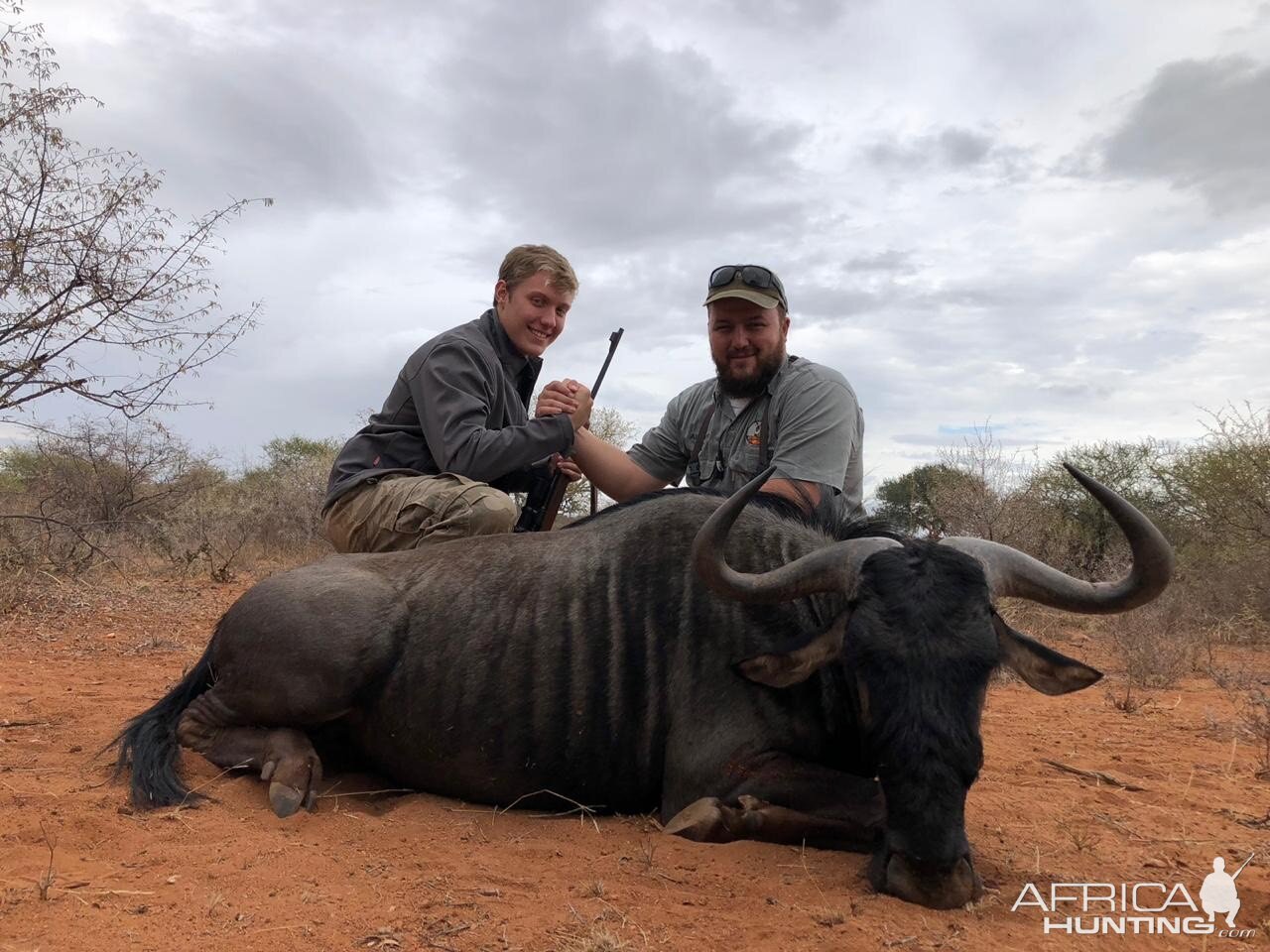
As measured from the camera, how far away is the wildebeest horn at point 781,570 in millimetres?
3029

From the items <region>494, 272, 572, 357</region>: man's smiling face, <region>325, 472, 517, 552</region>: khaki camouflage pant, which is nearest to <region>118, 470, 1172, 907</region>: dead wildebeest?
<region>325, 472, 517, 552</region>: khaki camouflage pant

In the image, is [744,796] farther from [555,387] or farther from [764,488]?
[555,387]

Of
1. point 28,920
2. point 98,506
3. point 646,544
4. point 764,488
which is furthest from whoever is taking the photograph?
point 98,506

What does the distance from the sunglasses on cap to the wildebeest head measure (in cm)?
224

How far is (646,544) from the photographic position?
12.7 ft

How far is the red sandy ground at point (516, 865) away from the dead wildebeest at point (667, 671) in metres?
0.15

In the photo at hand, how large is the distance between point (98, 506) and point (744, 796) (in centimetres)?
1190

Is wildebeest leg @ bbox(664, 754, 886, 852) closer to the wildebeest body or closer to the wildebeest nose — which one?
the wildebeest body

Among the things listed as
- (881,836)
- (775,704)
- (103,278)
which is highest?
(103,278)

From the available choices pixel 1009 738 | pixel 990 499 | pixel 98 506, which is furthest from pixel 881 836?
pixel 98 506

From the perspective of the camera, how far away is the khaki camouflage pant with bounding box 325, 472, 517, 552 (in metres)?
4.69

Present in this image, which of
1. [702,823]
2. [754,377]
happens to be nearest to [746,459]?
[754,377]

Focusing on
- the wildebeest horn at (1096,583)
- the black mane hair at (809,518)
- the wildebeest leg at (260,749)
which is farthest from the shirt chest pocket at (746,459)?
the wildebeest leg at (260,749)

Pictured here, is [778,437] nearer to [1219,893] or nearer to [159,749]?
[1219,893]
